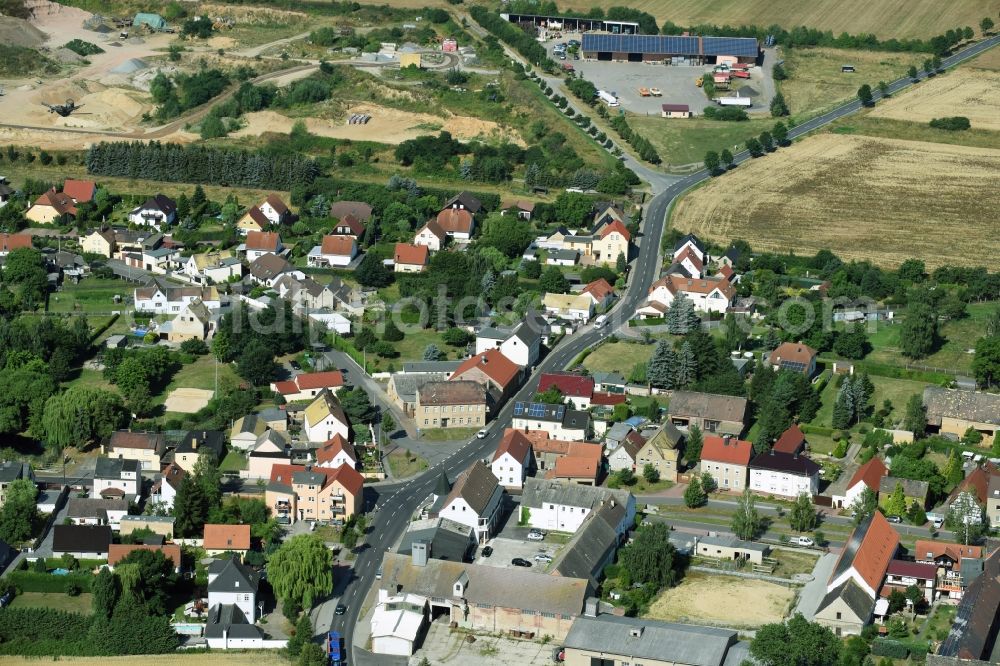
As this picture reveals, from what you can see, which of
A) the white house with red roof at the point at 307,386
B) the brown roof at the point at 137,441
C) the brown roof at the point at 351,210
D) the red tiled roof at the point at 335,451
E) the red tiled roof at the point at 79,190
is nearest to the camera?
the red tiled roof at the point at 335,451

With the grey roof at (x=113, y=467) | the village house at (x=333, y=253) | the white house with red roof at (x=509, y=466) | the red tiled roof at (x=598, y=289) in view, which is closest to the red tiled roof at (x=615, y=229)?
the red tiled roof at (x=598, y=289)

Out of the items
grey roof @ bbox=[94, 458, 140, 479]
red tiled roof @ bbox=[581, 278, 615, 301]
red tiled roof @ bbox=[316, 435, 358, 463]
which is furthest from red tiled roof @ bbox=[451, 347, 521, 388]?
grey roof @ bbox=[94, 458, 140, 479]

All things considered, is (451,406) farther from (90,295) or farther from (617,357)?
(90,295)

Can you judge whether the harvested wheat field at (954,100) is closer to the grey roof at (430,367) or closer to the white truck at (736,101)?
the white truck at (736,101)

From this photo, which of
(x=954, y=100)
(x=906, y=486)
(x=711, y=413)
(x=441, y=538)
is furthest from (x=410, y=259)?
(x=954, y=100)

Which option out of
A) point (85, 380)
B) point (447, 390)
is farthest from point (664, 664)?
point (85, 380)

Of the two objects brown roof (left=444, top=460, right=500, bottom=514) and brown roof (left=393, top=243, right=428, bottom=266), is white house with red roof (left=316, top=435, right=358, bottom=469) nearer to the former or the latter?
brown roof (left=444, top=460, right=500, bottom=514)
